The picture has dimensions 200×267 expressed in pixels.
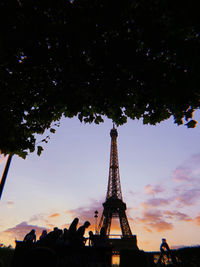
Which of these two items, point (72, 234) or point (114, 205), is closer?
point (72, 234)

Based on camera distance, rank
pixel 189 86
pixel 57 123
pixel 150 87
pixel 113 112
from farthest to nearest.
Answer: pixel 57 123, pixel 113 112, pixel 150 87, pixel 189 86

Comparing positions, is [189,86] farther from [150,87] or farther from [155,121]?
[155,121]

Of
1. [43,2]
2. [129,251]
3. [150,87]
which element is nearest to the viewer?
[43,2]

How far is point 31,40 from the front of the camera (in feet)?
14.3

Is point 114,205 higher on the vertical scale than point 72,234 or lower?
higher

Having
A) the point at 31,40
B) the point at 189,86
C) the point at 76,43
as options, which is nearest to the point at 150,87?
the point at 189,86

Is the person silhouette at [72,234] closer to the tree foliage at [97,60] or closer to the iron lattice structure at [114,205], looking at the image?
the tree foliage at [97,60]

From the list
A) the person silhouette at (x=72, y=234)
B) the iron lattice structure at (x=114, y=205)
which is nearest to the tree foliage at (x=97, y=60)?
the person silhouette at (x=72, y=234)

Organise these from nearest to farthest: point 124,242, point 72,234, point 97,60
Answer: point 97,60 < point 72,234 < point 124,242

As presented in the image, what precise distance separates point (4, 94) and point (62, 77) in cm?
165

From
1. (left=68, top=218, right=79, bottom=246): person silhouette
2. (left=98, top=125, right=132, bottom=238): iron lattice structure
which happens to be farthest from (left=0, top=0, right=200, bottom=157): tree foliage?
(left=98, top=125, right=132, bottom=238): iron lattice structure

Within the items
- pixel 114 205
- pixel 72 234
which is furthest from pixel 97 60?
pixel 114 205

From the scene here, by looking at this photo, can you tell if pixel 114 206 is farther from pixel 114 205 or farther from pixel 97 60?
pixel 97 60

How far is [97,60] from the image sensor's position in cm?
486
